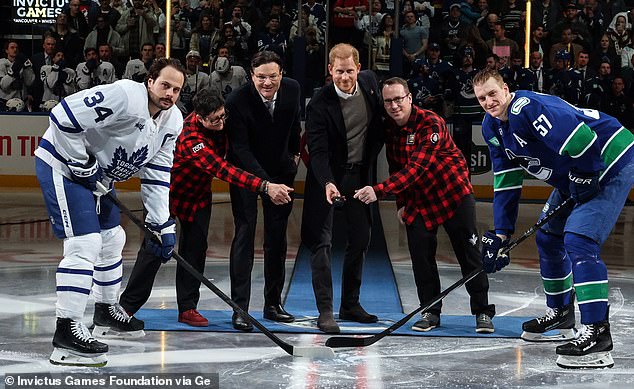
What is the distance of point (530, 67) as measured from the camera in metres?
13.3

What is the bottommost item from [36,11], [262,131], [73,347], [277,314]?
[277,314]

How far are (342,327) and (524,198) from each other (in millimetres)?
7794

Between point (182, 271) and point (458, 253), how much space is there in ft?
4.98

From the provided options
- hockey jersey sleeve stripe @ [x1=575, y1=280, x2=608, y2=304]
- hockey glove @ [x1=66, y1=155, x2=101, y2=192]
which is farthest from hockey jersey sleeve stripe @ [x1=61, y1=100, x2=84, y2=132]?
hockey jersey sleeve stripe @ [x1=575, y1=280, x2=608, y2=304]

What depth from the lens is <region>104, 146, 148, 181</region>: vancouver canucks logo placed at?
5.20 metres

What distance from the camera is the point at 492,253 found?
17.8 feet

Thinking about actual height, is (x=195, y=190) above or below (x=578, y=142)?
below

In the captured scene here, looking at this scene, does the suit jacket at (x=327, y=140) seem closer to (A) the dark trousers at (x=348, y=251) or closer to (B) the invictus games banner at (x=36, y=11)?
(A) the dark trousers at (x=348, y=251)

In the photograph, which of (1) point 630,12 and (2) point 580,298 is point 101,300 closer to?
(2) point 580,298

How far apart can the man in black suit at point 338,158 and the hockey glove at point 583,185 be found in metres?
1.28

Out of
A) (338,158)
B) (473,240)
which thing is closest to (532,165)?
(473,240)

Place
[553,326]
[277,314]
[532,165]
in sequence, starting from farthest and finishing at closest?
[277,314] → [553,326] → [532,165]

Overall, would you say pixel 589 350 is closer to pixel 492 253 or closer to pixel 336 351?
pixel 492 253

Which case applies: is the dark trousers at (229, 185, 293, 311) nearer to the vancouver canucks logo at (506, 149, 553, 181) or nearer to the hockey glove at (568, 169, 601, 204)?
the vancouver canucks logo at (506, 149, 553, 181)
